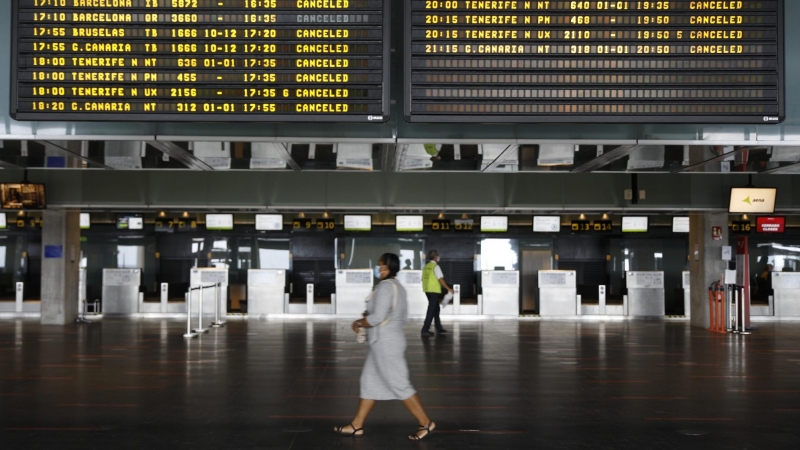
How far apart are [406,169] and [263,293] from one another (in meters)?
11.3

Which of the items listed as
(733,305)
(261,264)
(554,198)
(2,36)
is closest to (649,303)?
(733,305)

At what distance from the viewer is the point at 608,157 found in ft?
32.0

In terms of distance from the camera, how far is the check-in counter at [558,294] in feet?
73.1

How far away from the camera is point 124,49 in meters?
6.60

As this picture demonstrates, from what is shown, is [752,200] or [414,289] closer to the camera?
[752,200]

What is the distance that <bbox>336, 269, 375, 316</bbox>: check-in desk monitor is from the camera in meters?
22.0

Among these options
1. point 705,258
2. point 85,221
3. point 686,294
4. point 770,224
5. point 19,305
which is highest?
point 85,221

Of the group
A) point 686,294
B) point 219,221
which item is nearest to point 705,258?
point 686,294

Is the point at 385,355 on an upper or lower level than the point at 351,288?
lower

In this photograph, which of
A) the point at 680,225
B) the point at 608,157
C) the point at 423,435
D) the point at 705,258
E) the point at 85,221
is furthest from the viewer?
the point at 85,221

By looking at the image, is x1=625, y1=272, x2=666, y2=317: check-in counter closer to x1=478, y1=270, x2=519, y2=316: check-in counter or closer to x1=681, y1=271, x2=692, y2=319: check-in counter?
x1=681, y1=271, x2=692, y2=319: check-in counter

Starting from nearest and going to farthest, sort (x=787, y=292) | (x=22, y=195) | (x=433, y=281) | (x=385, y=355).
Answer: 1. (x=385, y=355)
2. (x=433, y=281)
3. (x=22, y=195)
4. (x=787, y=292)

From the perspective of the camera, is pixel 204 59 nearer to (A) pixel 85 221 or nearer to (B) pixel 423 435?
(B) pixel 423 435

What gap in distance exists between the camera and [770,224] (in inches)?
773
